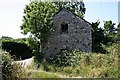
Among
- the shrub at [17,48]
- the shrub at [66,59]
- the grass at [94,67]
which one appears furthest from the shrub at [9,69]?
the shrub at [17,48]

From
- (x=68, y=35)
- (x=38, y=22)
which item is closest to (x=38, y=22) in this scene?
(x=38, y=22)

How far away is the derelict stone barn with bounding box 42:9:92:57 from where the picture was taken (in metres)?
25.4

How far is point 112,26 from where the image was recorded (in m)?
38.4

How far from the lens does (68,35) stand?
1016 inches

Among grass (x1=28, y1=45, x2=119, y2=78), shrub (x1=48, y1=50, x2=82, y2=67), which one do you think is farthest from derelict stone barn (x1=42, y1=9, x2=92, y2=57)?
grass (x1=28, y1=45, x2=119, y2=78)

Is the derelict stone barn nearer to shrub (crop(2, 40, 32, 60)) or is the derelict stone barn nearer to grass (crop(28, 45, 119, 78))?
shrub (crop(2, 40, 32, 60))

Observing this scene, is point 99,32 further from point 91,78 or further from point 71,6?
point 91,78

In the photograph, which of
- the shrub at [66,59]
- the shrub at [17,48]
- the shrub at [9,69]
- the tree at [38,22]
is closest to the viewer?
the shrub at [9,69]

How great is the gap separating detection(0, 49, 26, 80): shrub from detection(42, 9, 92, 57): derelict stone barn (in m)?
15.8

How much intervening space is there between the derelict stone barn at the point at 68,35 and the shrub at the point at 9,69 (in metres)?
15.8

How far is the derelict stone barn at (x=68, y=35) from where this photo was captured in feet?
83.5

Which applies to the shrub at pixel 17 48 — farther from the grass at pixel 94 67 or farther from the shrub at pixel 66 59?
the grass at pixel 94 67

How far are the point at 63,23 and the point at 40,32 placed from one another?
2.54 metres

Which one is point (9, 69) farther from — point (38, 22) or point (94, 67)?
point (38, 22)
